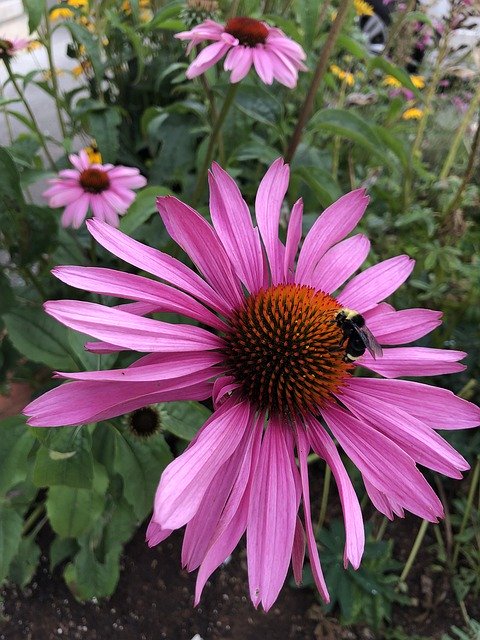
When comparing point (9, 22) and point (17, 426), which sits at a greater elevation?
point (17, 426)

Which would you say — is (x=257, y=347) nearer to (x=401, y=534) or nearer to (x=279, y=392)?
(x=279, y=392)

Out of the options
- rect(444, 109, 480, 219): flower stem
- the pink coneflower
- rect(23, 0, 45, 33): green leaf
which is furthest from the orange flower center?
rect(444, 109, 480, 219): flower stem

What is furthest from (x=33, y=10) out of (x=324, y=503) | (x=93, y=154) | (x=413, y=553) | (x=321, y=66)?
(x=413, y=553)

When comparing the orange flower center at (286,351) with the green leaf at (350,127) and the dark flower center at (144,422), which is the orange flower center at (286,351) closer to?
the dark flower center at (144,422)

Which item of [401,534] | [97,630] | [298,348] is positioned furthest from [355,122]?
[97,630]

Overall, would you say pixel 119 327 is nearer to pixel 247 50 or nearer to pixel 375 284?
pixel 375 284

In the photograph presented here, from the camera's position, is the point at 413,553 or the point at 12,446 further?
the point at 413,553
